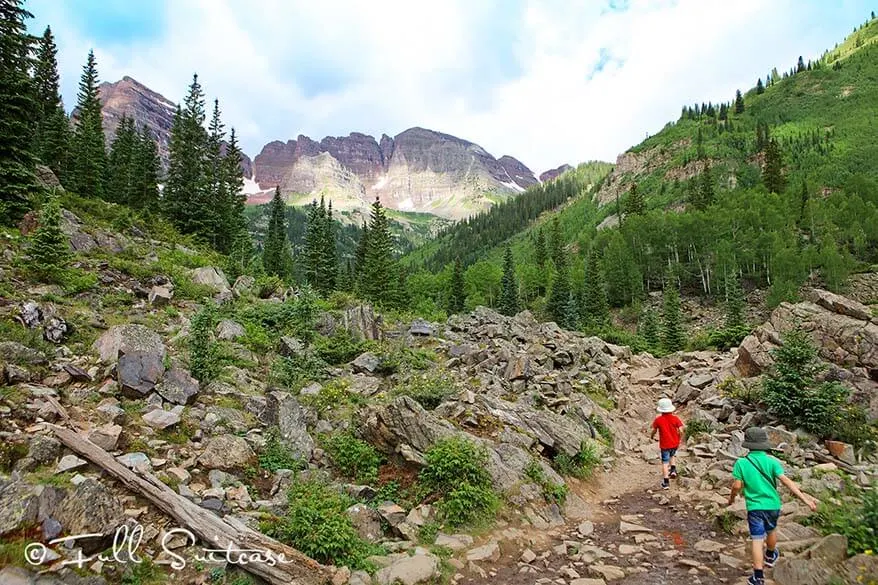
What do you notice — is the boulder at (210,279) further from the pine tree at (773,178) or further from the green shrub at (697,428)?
the pine tree at (773,178)

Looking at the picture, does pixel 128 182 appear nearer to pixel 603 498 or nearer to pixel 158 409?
pixel 158 409

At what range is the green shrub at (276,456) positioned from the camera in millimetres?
9398

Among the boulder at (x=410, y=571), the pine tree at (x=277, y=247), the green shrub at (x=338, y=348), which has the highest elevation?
the pine tree at (x=277, y=247)

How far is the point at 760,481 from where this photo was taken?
6676mm

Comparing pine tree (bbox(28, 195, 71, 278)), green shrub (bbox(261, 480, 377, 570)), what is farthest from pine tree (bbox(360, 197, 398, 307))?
green shrub (bbox(261, 480, 377, 570))

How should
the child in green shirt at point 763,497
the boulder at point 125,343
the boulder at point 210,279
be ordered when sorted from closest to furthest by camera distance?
the child in green shirt at point 763,497, the boulder at point 125,343, the boulder at point 210,279

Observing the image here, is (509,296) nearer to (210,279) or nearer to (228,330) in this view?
(210,279)

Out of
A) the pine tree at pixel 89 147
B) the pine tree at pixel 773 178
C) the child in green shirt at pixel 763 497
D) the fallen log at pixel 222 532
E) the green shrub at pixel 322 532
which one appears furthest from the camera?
the pine tree at pixel 773 178

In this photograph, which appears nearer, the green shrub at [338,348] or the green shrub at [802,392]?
the green shrub at [802,392]

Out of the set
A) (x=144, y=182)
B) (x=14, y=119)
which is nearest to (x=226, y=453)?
(x=14, y=119)

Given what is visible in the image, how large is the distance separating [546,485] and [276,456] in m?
6.32

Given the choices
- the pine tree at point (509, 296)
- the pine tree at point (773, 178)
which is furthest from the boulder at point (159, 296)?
the pine tree at point (773, 178)

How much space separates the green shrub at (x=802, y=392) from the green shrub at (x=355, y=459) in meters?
12.8

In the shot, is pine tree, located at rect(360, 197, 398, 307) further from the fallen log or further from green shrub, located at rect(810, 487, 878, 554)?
green shrub, located at rect(810, 487, 878, 554)
